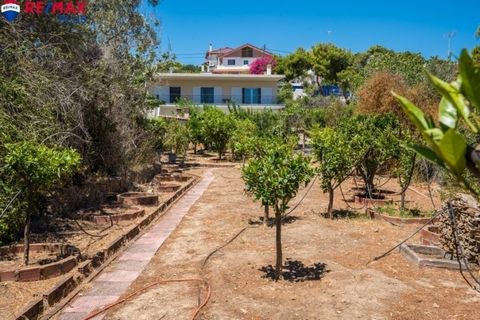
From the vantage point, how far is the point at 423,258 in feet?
23.6

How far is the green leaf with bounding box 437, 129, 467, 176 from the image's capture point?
1.12 meters

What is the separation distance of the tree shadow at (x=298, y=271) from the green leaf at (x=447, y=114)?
550 cm

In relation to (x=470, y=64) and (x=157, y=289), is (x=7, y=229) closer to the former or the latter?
(x=157, y=289)

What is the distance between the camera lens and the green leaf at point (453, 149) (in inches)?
43.9

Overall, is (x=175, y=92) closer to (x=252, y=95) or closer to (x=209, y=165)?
(x=252, y=95)

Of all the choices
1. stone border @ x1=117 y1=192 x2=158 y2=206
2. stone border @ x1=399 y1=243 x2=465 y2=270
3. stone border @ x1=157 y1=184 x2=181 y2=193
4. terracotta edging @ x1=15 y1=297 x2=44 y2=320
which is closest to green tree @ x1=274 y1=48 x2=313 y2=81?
stone border @ x1=157 y1=184 x2=181 y2=193

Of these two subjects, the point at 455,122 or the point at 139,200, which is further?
the point at 139,200

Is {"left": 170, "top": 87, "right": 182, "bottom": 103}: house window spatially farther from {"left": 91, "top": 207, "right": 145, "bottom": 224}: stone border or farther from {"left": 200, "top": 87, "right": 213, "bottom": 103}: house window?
{"left": 91, "top": 207, "right": 145, "bottom": 224}: stone border

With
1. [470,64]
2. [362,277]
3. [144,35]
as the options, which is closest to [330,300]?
[362,277]

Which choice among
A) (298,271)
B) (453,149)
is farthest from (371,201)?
(453,149)

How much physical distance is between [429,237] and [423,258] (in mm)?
1305

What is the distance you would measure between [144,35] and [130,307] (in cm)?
1574

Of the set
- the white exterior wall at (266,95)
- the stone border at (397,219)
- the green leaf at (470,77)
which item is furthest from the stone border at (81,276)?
the white exterior wall at (266,95)

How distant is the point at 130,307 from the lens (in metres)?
5.63
